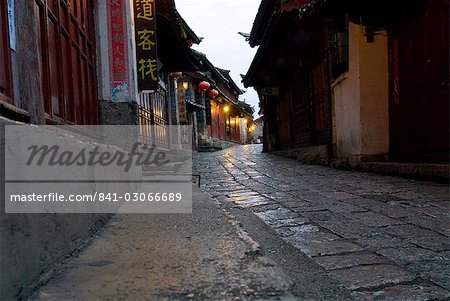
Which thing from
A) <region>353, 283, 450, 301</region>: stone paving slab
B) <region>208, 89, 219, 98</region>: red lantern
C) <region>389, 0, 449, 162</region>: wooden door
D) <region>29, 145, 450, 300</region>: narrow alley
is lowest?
<region>353, 283, 450, 301</region>: stone paving slab

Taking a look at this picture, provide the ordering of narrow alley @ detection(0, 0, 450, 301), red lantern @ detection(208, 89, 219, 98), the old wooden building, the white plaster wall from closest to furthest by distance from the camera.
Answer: narrow alley @ detection(0, 0, 450, 301)
the old wooden building
the white plaster wall
red lantern @ detection(208, 89, 219, 98)

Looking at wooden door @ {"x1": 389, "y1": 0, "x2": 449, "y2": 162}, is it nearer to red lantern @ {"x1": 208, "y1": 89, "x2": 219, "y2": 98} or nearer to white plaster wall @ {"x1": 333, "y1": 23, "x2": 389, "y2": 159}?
white plaster wall @ {"x1": 333, "y1": 23, "x2": 389, "y2": 159}

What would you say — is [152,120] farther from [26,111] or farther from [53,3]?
[26,111]

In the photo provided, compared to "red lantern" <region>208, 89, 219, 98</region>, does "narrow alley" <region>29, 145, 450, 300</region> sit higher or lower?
lower

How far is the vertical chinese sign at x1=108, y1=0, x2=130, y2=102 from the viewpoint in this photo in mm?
5668

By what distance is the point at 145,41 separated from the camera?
686 centimetres

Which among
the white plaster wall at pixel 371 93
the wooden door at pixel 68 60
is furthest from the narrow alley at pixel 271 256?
the white plaster wall at pixel 371 93

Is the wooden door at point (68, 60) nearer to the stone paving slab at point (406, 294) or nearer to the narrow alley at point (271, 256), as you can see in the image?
the narrow alley at point (271, 256)

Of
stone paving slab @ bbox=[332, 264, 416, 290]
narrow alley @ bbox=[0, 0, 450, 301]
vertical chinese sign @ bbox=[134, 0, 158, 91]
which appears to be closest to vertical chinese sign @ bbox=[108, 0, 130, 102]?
narrow alley @ bbox=[0, 0, 450, 301]

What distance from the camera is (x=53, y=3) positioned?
388 centimetres

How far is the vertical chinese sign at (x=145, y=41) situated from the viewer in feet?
22.2

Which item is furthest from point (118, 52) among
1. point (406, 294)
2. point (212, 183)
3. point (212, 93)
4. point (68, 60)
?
point (212, 93)

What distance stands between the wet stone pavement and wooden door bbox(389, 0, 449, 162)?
1.14m

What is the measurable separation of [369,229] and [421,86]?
4.38m
